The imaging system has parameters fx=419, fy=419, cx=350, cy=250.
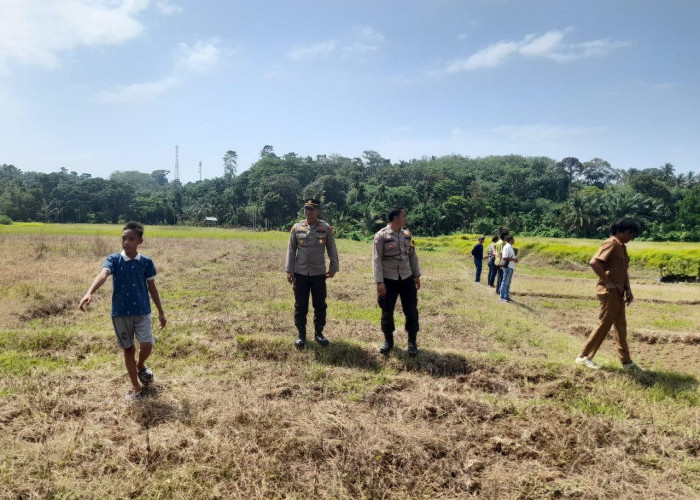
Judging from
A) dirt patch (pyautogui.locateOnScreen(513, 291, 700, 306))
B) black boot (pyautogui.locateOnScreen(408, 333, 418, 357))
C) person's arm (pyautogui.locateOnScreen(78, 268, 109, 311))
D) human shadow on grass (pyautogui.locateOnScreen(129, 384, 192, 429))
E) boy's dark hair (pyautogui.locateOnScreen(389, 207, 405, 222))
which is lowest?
dirt patch (pyautogui.locateOnScreen(513, 291, 700, 306))

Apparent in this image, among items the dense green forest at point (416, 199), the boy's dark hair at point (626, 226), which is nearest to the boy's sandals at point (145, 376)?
the boy's dark hair at point (626, 226)

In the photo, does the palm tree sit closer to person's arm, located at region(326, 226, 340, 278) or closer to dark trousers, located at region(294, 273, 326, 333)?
person's arm, located at region(326, 226, 340, 278)

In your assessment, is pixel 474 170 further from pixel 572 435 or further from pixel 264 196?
pixel 572 435

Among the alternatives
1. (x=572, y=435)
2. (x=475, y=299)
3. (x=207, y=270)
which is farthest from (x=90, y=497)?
(x=207, y=270)

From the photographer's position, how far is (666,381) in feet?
15.8

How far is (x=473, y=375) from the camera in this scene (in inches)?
196

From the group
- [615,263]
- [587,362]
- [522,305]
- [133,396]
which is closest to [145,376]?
[133,396]

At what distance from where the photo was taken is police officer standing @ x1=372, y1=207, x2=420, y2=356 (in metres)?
5.37

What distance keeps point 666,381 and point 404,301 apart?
312cm

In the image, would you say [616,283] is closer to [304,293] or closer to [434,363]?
[434,363]

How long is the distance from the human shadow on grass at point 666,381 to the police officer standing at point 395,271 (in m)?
2.57

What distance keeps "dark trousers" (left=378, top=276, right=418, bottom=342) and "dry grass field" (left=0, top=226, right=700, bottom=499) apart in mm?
387

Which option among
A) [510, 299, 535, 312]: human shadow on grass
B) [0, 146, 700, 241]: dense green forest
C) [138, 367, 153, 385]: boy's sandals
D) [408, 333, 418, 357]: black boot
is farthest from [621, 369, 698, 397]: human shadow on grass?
[0, 146, 700, 241]: dense green forest

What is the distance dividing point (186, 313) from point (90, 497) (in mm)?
5644
